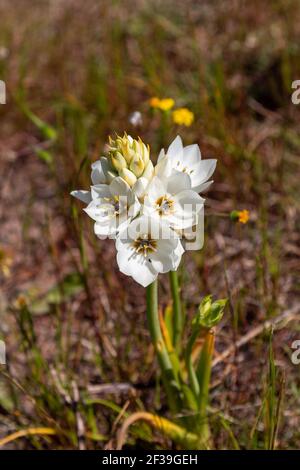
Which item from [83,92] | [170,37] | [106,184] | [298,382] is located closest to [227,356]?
[298,382]

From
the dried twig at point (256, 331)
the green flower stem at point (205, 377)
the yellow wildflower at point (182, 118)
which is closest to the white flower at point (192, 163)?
the green flower stem at point (205, 377)

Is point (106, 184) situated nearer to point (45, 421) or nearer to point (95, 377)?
point (45, 421)

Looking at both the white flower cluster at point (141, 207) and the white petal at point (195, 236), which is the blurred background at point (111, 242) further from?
the white flower cluster at point (141, 207)

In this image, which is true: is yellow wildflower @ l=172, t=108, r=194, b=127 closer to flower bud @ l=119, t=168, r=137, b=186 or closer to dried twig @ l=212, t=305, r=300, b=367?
dried twig @ l=212, t=305, r=300, b=367

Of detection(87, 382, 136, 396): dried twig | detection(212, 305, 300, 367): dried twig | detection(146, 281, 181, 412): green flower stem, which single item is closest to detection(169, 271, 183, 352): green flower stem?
detection(146, 281, 181, 412): green flower stem

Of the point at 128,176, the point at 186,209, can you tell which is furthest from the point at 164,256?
the point at 128,176

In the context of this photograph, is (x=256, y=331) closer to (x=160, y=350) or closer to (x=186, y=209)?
(x=160, y=350)

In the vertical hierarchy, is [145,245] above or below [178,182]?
below
